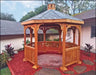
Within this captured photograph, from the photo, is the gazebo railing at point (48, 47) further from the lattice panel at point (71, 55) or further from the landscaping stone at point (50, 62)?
the lattice panel at point (71, 55)

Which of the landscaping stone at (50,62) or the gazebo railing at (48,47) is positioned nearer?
the landscaping stone at (50,62)

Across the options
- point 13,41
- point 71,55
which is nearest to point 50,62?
point 71,55

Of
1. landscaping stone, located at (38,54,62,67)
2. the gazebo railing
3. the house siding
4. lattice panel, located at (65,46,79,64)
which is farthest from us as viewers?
the gazebo railing

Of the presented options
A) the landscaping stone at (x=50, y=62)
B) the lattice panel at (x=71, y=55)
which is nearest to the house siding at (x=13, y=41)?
the landscaping stone at (x=50, y=62)

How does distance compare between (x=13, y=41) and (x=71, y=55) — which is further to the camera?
(x=13, y=41)

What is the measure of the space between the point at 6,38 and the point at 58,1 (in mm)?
22645

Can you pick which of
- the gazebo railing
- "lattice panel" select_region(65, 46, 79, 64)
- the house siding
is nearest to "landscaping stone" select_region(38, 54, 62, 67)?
"lattice panel" select_region(65, 46, 79, 64)

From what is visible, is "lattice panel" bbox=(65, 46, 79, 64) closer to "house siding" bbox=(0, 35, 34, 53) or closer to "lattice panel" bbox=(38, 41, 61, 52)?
"lattice panel" bbox=(38, 41, 61, 52)

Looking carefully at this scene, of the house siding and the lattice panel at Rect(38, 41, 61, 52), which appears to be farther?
the lattice panel at Rect(38, 41, 61, 52)

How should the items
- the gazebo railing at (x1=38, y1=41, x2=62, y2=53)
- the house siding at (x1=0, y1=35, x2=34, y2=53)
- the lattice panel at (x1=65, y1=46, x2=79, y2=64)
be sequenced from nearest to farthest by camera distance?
the lattice panel at (x1=65, y1=46, x2=79, y2=64), the house siding at (x1=0, y1=35, x2=34, y2=53), the gazebo railing at (x1=38, y1=41, x2=62, y2=53)

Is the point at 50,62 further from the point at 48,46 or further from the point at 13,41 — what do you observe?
the point at 13,41

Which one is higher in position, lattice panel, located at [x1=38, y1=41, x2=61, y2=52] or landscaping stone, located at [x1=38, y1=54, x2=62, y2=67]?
lattice panel, located at [x1=38, y1=41, x2=61, y2=52]

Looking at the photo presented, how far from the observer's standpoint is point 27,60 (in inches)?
203

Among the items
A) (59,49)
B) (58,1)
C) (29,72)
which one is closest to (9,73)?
(29,72)
